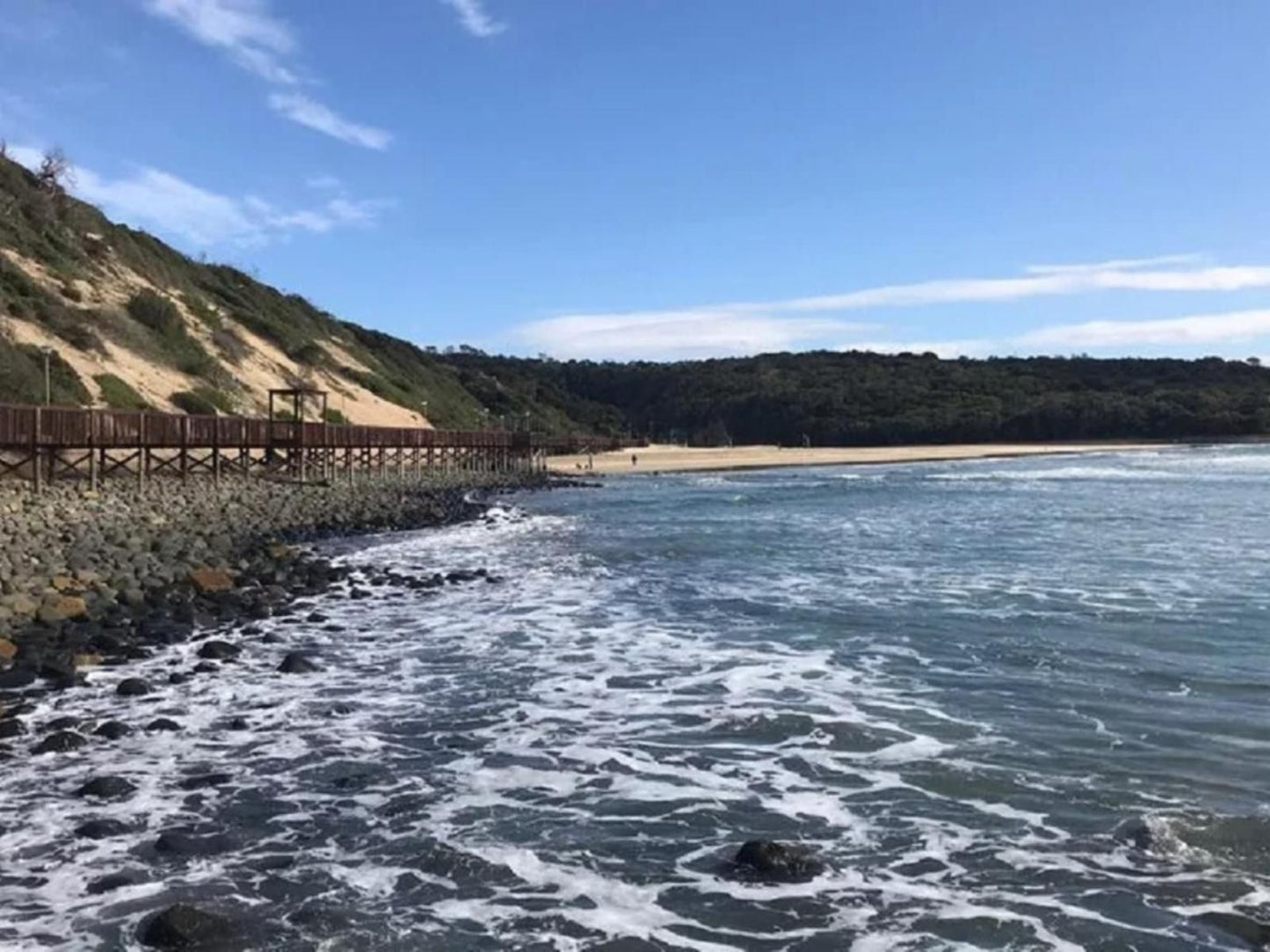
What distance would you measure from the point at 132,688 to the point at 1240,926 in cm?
1005

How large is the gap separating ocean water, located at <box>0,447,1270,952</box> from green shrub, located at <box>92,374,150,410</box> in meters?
28.3

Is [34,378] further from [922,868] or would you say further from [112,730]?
[922,868]

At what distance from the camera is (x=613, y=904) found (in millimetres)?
6777

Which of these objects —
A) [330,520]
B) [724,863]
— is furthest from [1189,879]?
[330,520]

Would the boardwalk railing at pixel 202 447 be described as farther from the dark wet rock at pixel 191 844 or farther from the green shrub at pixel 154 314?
the dark wet rock at pixel 191 844

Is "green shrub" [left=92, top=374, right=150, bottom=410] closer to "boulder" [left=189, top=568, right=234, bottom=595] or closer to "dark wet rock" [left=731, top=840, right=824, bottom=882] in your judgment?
"boulder" [left=189, top=568, right=234, bottom=595]

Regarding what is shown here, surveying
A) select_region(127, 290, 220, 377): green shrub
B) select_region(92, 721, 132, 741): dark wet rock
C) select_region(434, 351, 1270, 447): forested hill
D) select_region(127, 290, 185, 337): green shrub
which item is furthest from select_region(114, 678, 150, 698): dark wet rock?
select_region(434, 351, 1270, 447): forested hill

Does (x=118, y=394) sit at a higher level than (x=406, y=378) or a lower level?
lower

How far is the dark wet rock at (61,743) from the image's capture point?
9539mm

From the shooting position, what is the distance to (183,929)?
6.12 metres

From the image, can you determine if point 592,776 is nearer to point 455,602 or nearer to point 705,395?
point 455,602

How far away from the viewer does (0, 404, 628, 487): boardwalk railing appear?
26.2 meters

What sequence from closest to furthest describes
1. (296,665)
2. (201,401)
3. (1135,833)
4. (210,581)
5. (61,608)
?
(1135,833) < (296,665) < (61,608) < (210,581) < (201,401)

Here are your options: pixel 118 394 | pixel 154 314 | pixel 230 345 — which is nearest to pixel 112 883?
pixel 118 394
